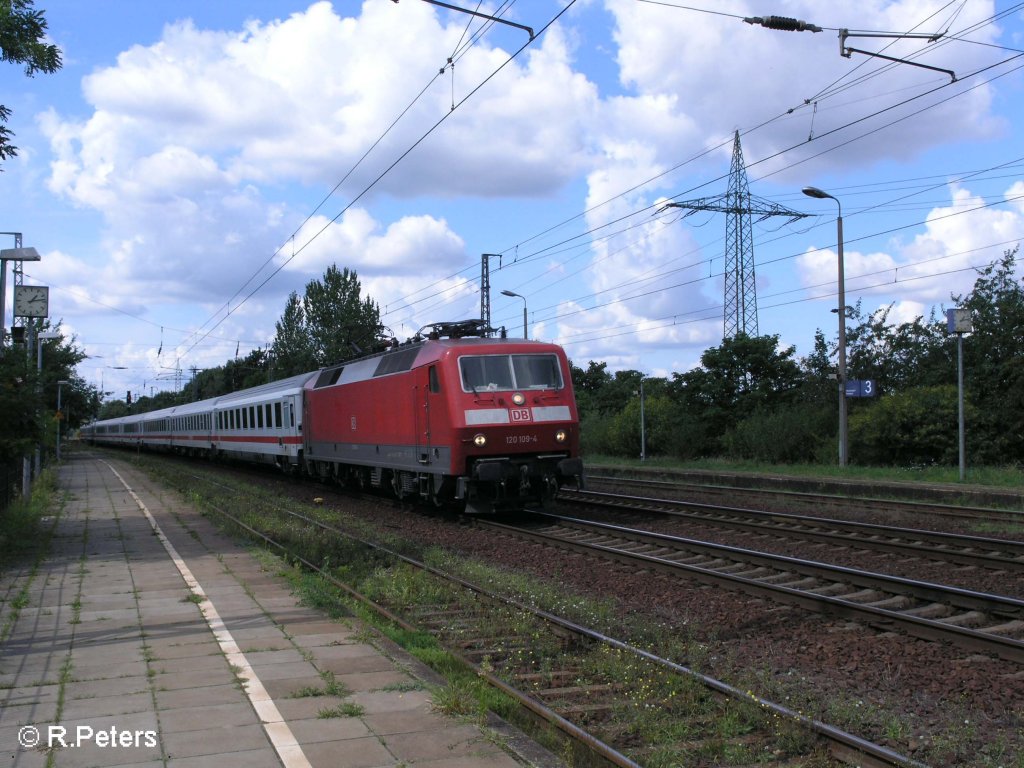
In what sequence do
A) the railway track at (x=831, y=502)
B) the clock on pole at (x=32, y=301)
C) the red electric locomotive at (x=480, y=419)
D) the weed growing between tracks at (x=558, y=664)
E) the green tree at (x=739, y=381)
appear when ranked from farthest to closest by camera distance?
the green tree at (x=739, y=381)
the clock on pole at (x=32, y=301)
the railway track at (x=831, y=502)
the red electric locomotive at (x=480, y=419)
the weed growing between tracks at (x=558, y=664)

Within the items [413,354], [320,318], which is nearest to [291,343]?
[320,318]

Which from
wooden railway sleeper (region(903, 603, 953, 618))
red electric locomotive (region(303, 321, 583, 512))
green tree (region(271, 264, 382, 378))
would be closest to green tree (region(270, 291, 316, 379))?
green tree (region(271, 264, 382, 378))

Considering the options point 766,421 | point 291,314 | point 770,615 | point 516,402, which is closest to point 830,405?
point 766,421

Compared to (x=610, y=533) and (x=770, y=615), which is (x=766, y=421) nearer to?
(x=610, y=533)

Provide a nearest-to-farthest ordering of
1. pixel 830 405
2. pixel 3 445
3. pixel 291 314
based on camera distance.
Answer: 1. pixel 3 445
2. pixel 830 405
3. pixel 291 314

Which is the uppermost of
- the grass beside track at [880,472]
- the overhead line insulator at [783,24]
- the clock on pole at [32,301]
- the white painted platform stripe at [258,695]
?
the overhead line insulator at [783,24]

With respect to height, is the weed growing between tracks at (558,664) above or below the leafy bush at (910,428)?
below

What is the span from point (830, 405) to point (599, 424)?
1084 cm

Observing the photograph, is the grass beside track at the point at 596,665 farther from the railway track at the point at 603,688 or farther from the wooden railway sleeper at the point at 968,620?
the wooden railway sleeper at the point at 968,620

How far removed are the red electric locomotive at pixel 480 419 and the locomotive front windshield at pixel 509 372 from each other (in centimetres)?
2

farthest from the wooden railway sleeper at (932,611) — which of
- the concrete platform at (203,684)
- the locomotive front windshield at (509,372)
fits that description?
the locomotive front windshield at (509,372)

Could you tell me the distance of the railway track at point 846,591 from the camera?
701 cm

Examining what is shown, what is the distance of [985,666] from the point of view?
20.5 feet

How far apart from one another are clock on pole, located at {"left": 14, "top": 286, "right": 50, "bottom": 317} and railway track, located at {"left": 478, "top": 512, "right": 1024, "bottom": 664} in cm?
1477
